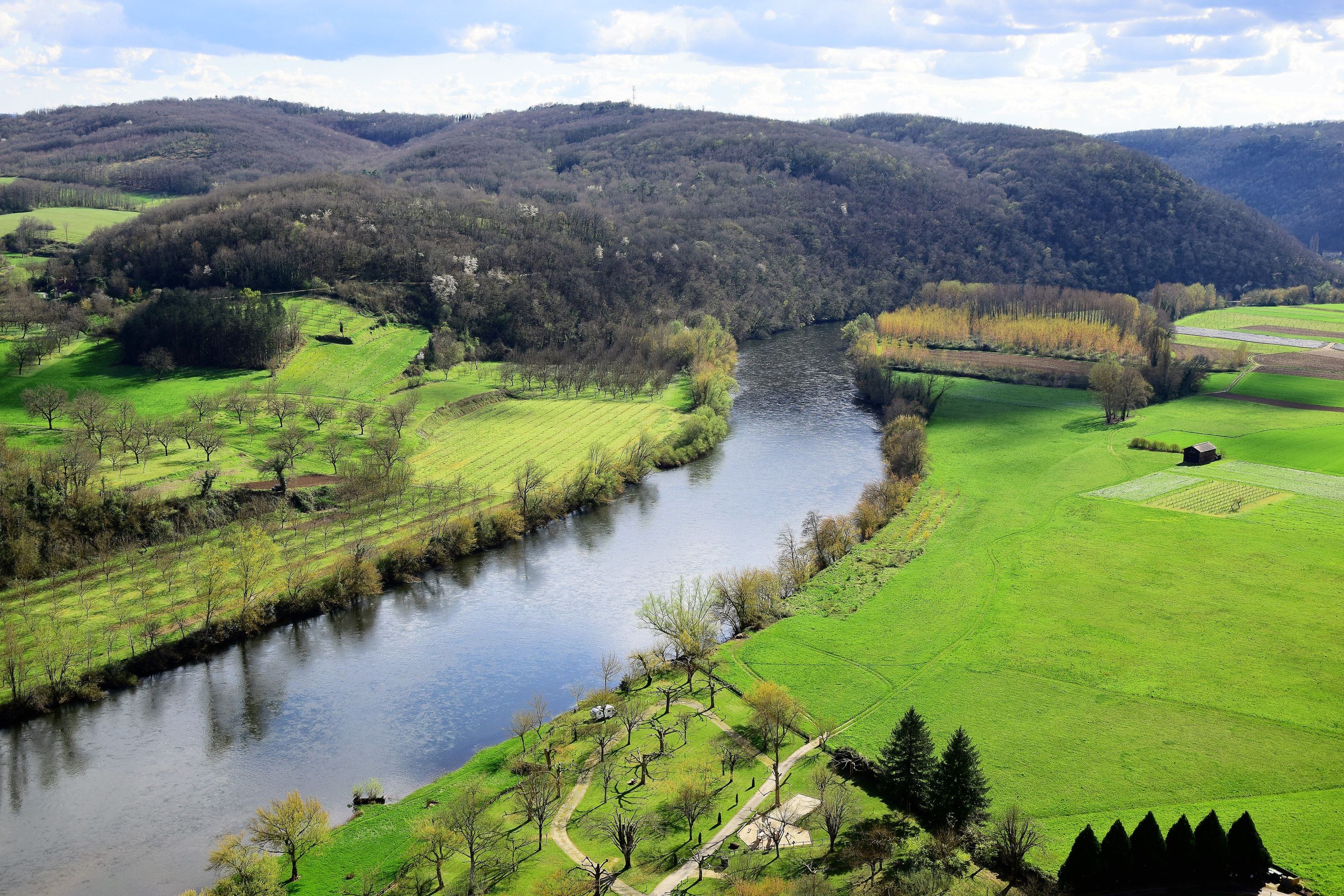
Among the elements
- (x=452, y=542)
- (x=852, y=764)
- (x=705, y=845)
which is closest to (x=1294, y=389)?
(x=852, y=764)

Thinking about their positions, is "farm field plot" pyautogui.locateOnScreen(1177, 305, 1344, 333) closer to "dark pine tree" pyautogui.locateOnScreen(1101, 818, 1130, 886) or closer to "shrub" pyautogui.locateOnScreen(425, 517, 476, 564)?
"shrub" pyautogui.locateOnScreen(425, 517, 476, 564)

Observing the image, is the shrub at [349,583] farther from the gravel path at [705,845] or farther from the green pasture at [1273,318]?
the green pasture at [1273,318]

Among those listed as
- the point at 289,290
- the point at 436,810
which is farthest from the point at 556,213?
the point at 436,810

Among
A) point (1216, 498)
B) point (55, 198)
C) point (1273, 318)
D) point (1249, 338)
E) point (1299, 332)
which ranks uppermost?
point (55, 198)

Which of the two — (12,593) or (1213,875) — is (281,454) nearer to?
(12,593)

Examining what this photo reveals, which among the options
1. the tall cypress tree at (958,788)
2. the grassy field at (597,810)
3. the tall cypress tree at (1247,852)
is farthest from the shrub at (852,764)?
the tall cypress tree at (1247,852)

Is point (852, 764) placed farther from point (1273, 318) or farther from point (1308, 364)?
point (1273, 318)

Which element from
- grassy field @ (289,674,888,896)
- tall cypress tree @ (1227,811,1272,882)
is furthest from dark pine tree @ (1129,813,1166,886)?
grassy field @ (289,674,888,896)
